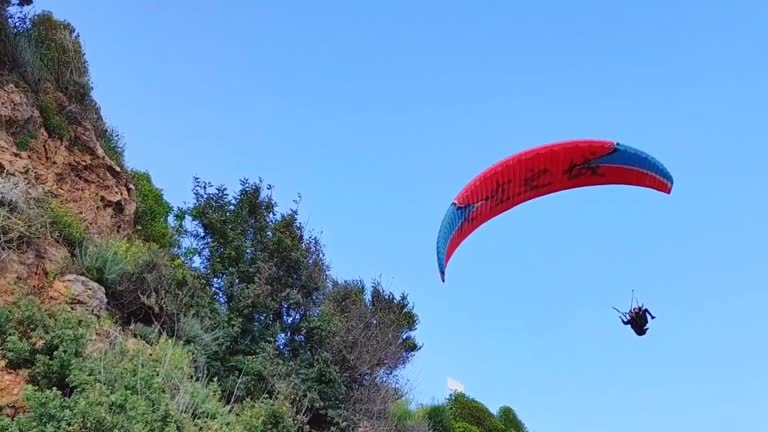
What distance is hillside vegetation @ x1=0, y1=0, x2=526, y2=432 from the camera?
5.76 metres

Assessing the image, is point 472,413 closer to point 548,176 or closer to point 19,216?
point 548,176

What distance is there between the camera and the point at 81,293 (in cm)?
779

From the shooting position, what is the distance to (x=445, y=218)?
10.5 m

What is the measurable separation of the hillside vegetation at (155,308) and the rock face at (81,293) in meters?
0.02

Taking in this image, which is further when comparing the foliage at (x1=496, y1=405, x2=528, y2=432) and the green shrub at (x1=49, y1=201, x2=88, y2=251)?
the foliage at (x1=496, y1=405, x2=528, y2=432)

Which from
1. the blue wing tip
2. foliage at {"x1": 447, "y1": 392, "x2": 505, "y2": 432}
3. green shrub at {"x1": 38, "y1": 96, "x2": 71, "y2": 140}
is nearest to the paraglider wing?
the blue wing tip

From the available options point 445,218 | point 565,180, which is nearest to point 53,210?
point 445,218

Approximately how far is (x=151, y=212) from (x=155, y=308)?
3.69 m

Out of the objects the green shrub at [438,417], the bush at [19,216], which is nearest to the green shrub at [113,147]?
the bush at [19,216]

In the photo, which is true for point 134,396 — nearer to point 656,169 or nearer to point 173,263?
point 173,263

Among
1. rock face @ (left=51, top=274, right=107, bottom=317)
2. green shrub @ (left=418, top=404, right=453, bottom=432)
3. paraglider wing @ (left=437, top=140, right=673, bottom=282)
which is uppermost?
paraglider wing @ (left=437, top=140, right=673, bottom=282)

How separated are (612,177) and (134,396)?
31.4 ft

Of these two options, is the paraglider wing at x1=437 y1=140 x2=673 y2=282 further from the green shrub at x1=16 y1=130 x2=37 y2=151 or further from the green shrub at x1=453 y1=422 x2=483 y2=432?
the green shrub at x1=16 y1=130 x2=37 y2=151

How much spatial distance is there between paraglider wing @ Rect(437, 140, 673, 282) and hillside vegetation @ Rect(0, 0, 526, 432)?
2.54 meters
